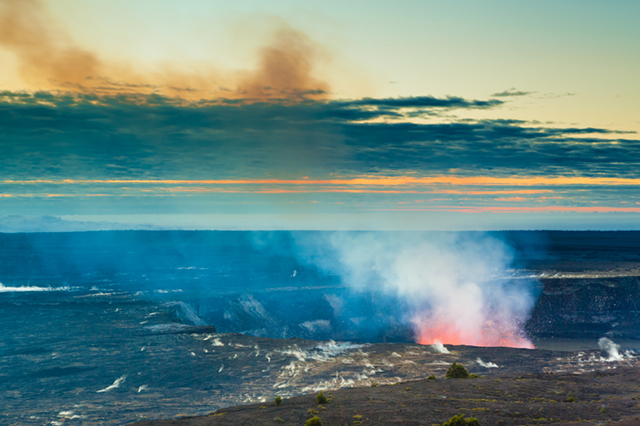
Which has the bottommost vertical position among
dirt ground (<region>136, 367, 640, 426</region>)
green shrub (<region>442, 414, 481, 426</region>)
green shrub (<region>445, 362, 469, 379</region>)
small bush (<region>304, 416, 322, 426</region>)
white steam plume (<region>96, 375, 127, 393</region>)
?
white steam plume (<region>96, 375, 127, 393</region>)

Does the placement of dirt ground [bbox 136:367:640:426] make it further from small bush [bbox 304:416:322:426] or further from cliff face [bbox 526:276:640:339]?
cliff face [bbox 526:276:640:339]

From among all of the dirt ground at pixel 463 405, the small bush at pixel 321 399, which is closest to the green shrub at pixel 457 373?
the dirt ground at pixel 463 405

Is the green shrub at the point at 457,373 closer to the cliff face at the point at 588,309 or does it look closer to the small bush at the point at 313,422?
the small bush at the point at 313,422

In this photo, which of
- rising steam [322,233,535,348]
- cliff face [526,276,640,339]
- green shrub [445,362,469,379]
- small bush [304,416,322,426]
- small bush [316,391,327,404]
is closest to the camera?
small bush [304,416,322,426]

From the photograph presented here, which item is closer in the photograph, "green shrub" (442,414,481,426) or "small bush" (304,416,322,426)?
"green shrub" (442,414,481,426)

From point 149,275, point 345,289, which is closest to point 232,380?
point 345,289

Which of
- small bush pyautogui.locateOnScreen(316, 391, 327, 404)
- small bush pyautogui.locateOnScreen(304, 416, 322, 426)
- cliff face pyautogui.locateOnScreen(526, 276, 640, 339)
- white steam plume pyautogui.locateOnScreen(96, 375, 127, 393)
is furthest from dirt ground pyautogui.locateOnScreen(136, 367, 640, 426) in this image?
cliff face pyautogui.locateOnScreen(526, 276, 640, 339)

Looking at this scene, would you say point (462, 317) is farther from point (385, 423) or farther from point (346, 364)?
point (385, 423)
